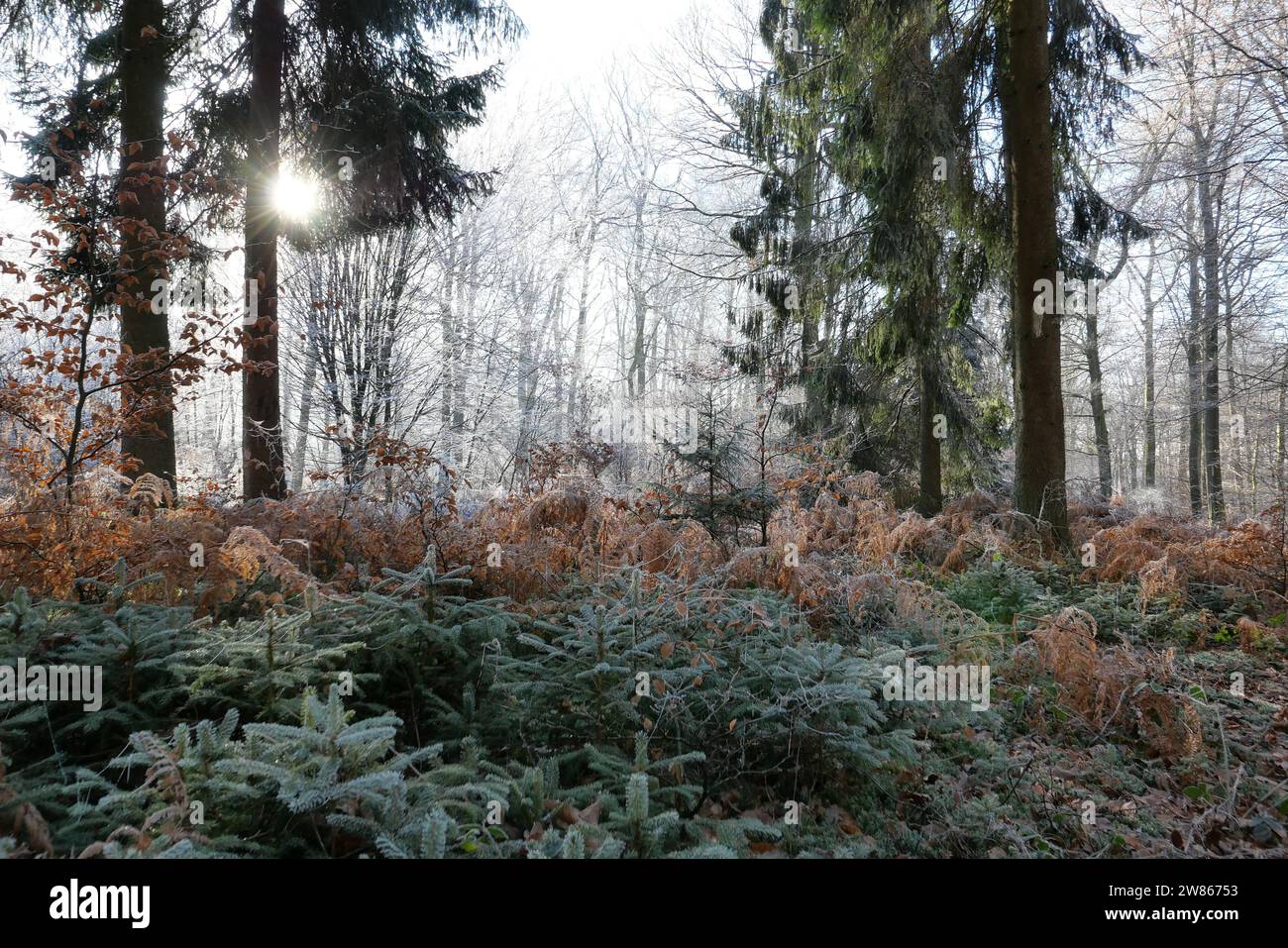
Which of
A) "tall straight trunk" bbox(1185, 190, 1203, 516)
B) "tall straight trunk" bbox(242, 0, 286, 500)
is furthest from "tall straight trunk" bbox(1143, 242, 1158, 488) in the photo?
"tall straight trunk" bbox(242, 0, 286, 500)

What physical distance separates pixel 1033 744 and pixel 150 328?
8.62 metres

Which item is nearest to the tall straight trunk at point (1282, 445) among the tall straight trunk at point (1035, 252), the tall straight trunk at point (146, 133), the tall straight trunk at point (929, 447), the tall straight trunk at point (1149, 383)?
the tall straight trunk at point (1035, 252)

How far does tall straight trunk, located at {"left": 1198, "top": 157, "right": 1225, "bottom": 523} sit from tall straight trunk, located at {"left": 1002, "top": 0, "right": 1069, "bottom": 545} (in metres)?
2.26

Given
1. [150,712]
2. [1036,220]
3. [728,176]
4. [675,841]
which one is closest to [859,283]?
[1036,220]

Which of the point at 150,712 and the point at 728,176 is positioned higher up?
the point at 728,176

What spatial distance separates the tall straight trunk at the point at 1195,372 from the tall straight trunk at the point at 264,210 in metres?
11.4

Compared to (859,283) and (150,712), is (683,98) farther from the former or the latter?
(150,712)

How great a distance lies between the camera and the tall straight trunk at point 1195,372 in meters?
9.75

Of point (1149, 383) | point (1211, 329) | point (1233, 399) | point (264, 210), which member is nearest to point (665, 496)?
point (264, 210)

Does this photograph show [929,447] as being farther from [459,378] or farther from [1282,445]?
[459,378]

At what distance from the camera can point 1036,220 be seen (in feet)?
21.4

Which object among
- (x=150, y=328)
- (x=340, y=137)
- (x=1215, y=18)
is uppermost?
(x=1215, y=18)

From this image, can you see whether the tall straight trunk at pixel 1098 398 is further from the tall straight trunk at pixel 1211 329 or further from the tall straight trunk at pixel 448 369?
→ the tall straight trunk at pixel 448 369
